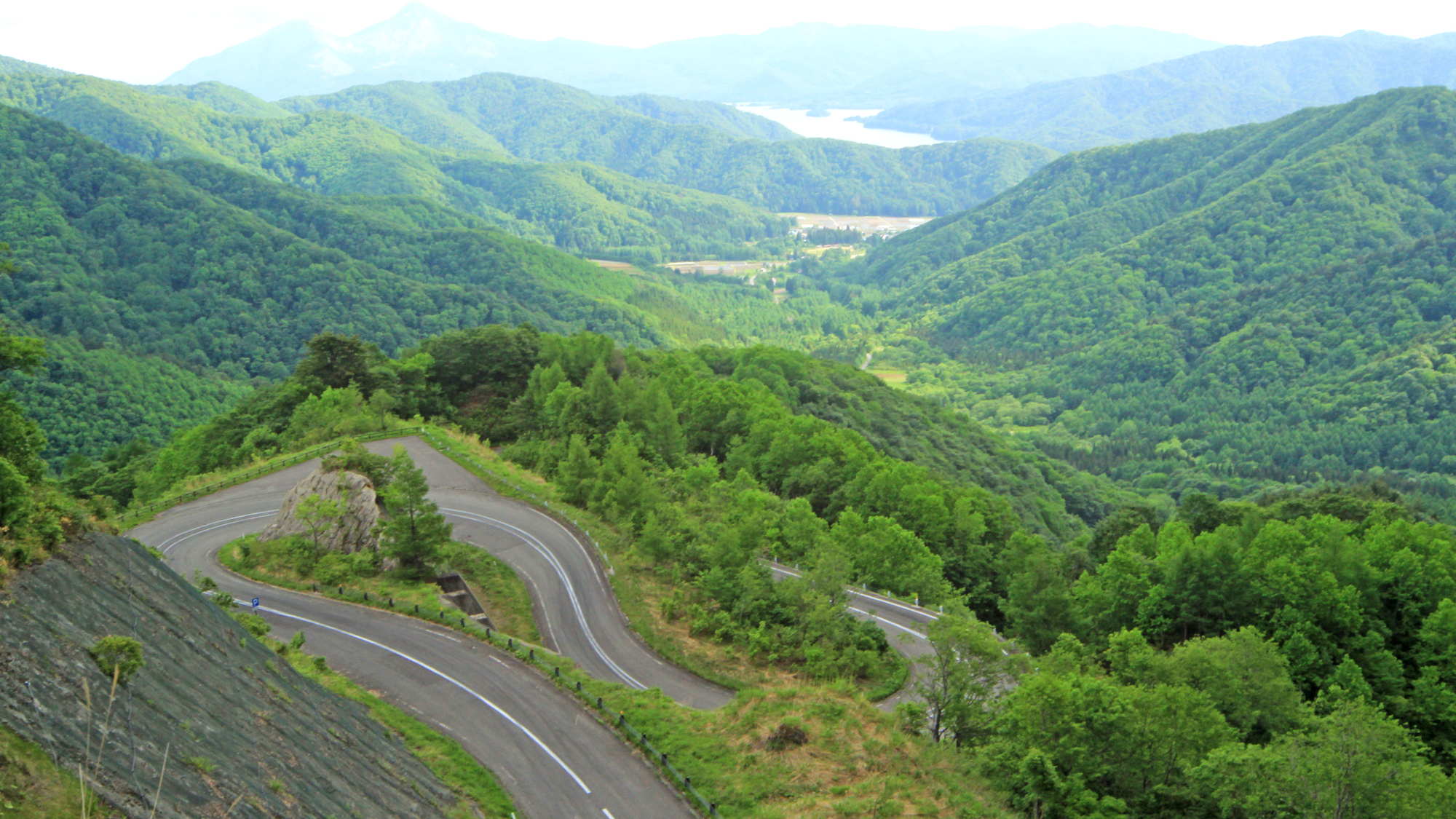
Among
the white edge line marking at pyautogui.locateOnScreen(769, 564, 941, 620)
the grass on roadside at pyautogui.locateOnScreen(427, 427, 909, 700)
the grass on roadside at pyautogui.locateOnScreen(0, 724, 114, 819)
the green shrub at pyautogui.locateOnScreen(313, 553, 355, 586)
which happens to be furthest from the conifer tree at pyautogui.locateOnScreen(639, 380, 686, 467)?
the grass on roadside at pyautogui.locateOnScreen(0, 724, 114, 819)

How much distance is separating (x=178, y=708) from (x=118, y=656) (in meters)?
2.20

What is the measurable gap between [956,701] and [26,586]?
32.4 metres

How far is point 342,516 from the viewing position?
177 ft

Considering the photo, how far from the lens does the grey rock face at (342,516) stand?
5397 cm

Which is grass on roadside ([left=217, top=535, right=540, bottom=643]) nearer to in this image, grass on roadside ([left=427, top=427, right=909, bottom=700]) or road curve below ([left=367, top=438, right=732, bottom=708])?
road curve below ([left=367, top=438, right=732, bottom=708])

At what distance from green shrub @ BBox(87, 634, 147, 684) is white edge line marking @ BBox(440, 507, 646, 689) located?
1106 inches

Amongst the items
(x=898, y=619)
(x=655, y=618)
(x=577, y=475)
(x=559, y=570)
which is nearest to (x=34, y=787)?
(x=655, y=618)

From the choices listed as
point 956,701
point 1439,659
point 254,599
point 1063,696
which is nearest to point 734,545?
point 956,701

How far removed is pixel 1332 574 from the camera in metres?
57.5

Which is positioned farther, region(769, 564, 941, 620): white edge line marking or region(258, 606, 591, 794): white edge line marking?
region(769, 564, 941, 620): white edge line marking

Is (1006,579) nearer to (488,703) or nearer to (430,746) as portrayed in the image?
(488,703)

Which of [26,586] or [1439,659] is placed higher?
[26,586]

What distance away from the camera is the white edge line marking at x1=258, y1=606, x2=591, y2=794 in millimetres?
34438

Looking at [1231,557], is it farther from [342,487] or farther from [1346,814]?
[342,487]
